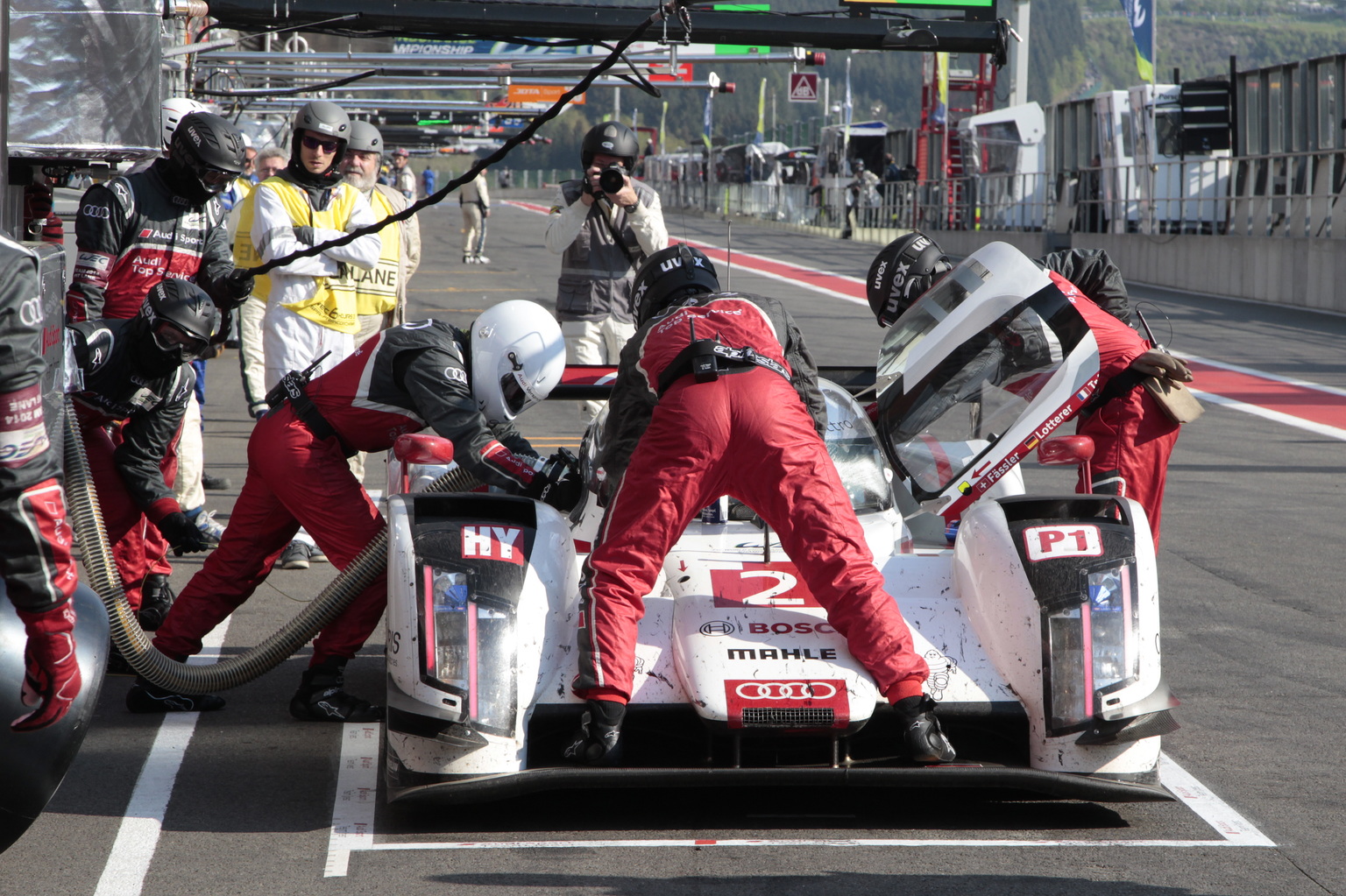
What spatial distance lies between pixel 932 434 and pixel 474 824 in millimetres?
2076

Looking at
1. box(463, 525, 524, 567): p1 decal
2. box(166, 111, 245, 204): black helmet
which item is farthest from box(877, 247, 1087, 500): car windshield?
box(166, 111, 245, 204): black helmet

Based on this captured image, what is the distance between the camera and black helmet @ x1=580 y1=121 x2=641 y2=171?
25.9ft

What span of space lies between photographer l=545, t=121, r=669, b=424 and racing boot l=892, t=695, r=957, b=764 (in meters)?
4.18

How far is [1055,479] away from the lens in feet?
33.3

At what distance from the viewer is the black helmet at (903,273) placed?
5711 mm

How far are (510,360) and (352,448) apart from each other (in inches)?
27.6

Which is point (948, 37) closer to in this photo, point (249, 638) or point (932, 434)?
point (932, 434)

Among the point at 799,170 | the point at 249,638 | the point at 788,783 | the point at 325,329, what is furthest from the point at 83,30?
the point at 799,170

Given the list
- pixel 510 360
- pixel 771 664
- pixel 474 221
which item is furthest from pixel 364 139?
pixel 474 221

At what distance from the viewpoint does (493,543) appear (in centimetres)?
436

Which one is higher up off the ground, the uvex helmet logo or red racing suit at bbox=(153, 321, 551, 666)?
the uvex helmet logo

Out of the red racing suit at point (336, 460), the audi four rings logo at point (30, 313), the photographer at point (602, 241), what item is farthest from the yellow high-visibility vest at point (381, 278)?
the audi four rings logo at point (30, 313)

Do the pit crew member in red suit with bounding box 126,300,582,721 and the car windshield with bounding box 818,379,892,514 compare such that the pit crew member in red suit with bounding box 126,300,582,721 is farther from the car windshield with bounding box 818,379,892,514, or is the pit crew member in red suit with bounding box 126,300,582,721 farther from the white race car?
the car windshield with bounding box 818,379,892,514

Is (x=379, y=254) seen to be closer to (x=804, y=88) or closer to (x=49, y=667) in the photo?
(x=49, y=667)
